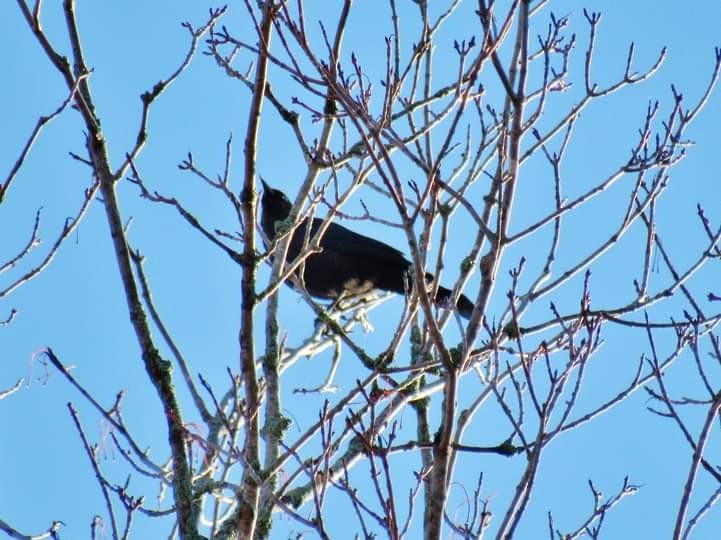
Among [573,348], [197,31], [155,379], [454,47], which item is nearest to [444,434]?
[573,348]

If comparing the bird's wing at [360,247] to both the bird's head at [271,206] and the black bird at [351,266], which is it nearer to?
the black bird at [351,266]

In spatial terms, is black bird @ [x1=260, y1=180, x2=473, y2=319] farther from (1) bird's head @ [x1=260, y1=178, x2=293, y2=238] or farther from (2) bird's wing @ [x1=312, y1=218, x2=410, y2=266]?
(1) bird's head @ [x1=260, y1=178, x2=293, y2=238]

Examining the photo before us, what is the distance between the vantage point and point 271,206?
943 centimetres

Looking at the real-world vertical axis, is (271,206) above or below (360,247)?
above

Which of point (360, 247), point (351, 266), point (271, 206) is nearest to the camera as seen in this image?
point (351, 266)

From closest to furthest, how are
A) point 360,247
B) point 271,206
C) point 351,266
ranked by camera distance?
1. point 351,266
2. point 360,247
3. point 271,206

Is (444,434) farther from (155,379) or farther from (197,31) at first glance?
(197,31)

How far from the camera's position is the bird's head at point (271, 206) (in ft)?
30.7

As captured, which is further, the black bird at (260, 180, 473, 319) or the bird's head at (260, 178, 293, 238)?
the bird's head at (260, 178, 293, 238)

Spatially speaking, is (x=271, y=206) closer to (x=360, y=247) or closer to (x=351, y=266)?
(x=360, y=247)

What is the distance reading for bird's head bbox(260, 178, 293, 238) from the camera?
9.36 metres

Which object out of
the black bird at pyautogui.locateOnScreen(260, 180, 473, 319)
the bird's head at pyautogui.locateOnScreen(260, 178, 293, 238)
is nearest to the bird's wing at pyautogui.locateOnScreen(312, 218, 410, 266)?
the black bird at pyautogui.locateOnScreen(260, 180, 473, 319)

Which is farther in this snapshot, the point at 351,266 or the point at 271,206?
the point at 271,206

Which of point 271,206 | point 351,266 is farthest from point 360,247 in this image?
point 271,206
